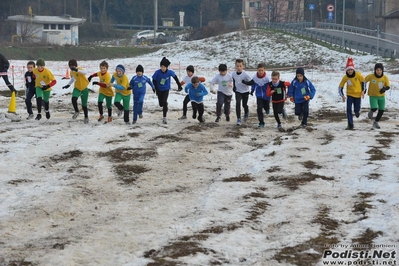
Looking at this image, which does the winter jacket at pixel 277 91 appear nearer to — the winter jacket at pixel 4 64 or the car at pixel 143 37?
the winter jacket at pixel 4 64

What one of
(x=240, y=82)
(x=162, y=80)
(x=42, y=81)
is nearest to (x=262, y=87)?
(x=240, y=82)

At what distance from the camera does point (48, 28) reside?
272 feet

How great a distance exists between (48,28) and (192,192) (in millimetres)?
76177

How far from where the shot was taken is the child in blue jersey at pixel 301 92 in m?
16.2

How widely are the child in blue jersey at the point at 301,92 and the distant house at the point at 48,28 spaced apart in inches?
2504

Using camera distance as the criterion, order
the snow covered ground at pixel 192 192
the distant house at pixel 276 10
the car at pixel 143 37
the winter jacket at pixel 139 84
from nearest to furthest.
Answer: the snow covered ground at pixel 192 192 < the winter jacket at pixel 139 84 < the distant house at pixel 276 10 < the car at pixel 143 37

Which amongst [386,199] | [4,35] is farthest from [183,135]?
[4,35]

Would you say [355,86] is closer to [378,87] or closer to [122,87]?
[378,87]

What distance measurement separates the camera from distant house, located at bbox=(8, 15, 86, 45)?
258 feet

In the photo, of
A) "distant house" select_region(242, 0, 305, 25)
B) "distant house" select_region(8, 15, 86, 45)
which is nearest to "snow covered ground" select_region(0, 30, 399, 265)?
"distant house" select_region(8, 15, 86, 45)

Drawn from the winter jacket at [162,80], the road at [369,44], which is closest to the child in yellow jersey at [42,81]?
the winter jacket at [162,80]

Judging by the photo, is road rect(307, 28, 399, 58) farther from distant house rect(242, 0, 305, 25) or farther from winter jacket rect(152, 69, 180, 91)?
winter jacket rect(152, 69, 180, 91)

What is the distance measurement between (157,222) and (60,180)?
279cm

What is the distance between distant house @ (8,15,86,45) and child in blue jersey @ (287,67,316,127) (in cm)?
6359
